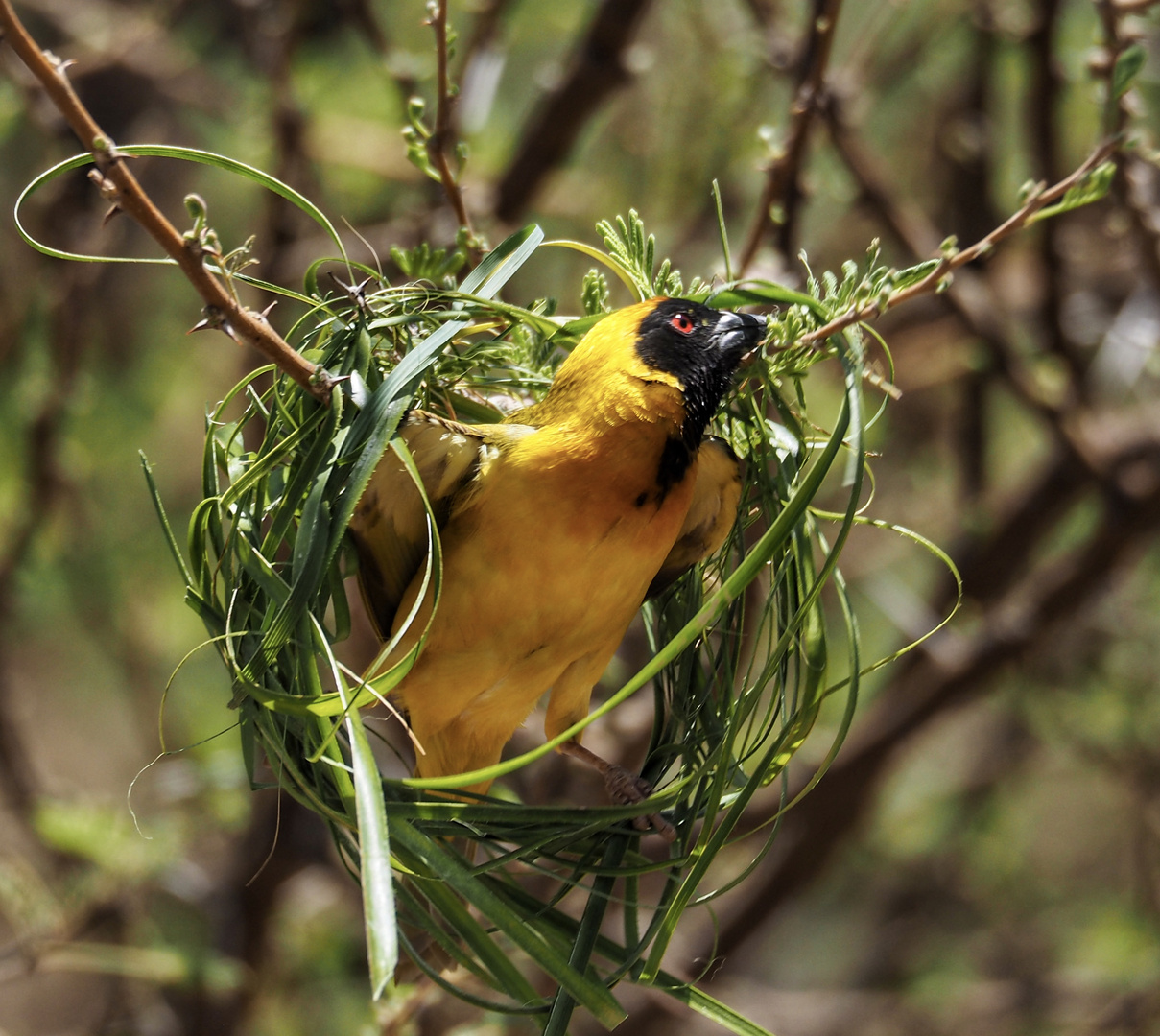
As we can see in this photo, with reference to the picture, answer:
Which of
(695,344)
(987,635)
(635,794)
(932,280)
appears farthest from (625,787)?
(987,635)

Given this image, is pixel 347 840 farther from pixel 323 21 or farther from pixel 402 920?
pixel 323 21

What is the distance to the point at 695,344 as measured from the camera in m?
1.10

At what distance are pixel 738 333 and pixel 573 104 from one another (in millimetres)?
1189

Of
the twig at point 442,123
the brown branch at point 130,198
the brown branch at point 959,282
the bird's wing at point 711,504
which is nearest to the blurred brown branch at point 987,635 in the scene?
the brown branch at point 959,282

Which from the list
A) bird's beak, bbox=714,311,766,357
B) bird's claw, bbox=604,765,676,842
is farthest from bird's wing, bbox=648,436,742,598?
bird's claw, bbox=604,765,676,842

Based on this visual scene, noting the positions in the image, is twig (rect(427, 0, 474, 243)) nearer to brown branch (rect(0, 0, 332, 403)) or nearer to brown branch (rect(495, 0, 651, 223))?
brown branch (rect(0, 0, 332, 403))

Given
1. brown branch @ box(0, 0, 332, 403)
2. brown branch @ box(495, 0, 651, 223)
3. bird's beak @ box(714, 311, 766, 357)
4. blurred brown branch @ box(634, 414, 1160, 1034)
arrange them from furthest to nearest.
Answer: blurred brown branch @ box(634, 414, 1160, 1034) < brown branch @ box(495, 0, 651, 223) < bird's beak @ box(714, 311, 766, 357) < brown branch @ box(0, 0, 332, 403)

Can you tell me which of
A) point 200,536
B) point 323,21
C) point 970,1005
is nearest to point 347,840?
point 200,536

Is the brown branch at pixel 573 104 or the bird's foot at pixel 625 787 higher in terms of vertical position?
the brown branch at pixel 573 104

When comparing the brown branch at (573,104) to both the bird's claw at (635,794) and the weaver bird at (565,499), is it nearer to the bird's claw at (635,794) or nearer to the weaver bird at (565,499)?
the weaver bird at (565,499)

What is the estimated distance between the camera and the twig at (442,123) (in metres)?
1.12

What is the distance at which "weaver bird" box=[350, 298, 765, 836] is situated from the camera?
3.60 feet

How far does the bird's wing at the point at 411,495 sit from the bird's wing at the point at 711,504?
192mm

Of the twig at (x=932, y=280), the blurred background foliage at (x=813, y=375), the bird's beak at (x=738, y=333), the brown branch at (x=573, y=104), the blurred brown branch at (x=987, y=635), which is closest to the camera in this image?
the twig at (x=932, y=280)
